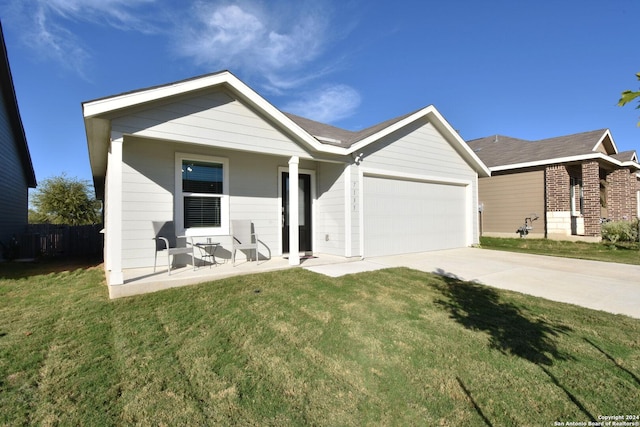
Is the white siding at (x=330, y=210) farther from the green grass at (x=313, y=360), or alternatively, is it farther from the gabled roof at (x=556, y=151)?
the gabled roof at (x=556, y=151)

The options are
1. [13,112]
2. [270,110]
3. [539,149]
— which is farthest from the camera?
[539,149]

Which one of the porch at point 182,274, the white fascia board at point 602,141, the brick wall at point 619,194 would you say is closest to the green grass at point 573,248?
the white fascia board at point 602,141

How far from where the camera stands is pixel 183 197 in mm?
6566

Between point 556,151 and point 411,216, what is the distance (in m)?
8.10

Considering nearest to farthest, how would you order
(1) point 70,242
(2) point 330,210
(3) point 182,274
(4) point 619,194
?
(3) point 182,274
(2) point 330,210
(1) point 70,242
(4) point 619,194

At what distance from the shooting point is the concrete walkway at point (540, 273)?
183 inches

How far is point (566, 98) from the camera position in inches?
549

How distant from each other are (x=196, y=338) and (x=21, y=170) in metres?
16.5

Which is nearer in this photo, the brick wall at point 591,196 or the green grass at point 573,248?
the green grass at point 573,248

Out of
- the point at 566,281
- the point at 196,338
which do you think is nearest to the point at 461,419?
the point at 196,338

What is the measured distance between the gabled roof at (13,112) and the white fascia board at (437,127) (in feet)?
38.8

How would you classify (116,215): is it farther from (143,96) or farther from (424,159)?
(424,159)

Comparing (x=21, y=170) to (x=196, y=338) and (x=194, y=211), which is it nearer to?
(x=194, y=211)

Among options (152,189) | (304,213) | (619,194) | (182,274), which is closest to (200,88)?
(152,189)
